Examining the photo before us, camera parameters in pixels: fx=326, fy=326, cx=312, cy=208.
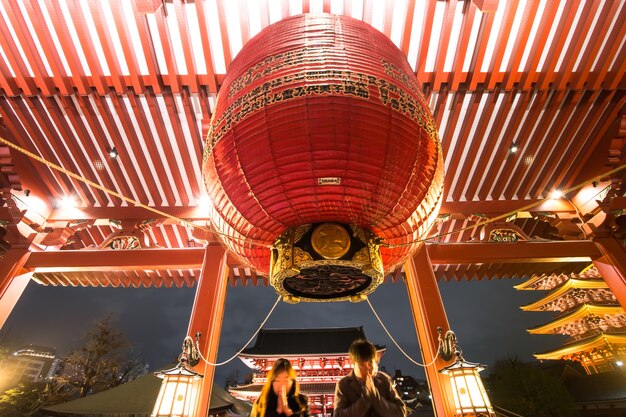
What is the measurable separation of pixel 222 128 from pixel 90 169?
3.83m

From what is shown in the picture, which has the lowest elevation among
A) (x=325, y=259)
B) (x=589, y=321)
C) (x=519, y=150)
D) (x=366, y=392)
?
(x=366, y=392)

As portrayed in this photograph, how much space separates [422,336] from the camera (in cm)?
448

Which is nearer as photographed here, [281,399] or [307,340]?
[281,399]

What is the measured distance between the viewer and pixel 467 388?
3.86 metres

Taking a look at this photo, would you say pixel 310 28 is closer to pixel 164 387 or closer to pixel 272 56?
pixel 272 56

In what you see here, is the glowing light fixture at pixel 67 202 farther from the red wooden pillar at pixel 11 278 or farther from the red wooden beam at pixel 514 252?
the red wooden beam at pixel 514 252

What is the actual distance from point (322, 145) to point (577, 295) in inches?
577

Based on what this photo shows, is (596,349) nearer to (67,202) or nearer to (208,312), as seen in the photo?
(208,312)

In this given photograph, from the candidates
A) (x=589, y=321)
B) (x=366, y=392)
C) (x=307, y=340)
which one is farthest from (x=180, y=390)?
(x=307, y=340)

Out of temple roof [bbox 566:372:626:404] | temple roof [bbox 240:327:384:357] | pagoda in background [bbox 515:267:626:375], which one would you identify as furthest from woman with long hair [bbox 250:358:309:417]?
temple roof [bbox 240:327:384:357]

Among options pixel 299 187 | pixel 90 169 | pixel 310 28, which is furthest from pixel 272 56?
pixel 90 169

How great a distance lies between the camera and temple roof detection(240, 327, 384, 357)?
63.2 ft

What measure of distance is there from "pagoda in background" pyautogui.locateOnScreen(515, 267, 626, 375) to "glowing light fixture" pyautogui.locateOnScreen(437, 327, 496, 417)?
939cm

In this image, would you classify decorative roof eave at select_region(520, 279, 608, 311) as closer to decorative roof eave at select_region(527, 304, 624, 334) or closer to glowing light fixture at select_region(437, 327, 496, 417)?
decorative roof eave at select_region(527, 304, 624, 334)
